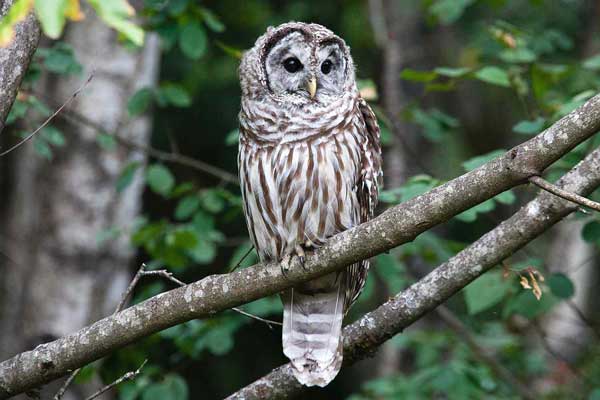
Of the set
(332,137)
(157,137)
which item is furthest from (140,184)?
(332,137)

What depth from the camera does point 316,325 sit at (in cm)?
374

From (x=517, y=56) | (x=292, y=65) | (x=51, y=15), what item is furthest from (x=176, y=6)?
(x=51, y=15)

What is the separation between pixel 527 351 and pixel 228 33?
345 centimetres

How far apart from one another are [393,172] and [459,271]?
2756mm

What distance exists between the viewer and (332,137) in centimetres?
361

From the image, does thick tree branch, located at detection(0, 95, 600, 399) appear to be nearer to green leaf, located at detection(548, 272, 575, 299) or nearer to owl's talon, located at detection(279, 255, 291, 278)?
owl's talon, located at detection(279, 255, 291, 278)

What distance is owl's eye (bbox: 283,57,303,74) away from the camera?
3.82 m

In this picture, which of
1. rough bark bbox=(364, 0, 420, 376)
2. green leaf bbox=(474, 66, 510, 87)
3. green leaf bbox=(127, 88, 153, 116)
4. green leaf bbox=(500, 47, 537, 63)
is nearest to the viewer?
green leaf bbox=(474, 66, 510, 87)

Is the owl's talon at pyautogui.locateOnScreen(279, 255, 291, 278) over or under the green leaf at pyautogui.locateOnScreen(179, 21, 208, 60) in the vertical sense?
under

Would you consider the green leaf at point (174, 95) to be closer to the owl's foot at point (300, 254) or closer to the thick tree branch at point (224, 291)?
the owl's foot at point (300, 254)

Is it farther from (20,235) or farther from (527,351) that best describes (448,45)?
(20,235)

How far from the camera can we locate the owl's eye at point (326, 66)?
384 centimetres

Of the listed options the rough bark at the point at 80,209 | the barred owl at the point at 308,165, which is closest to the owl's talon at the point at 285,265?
the barred owl at the point at 308,165

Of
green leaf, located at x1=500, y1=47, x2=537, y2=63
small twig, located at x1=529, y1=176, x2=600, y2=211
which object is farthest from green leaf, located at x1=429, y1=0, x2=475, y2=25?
small twig, located at x1=529, y1=176, x2=600, y2=211
